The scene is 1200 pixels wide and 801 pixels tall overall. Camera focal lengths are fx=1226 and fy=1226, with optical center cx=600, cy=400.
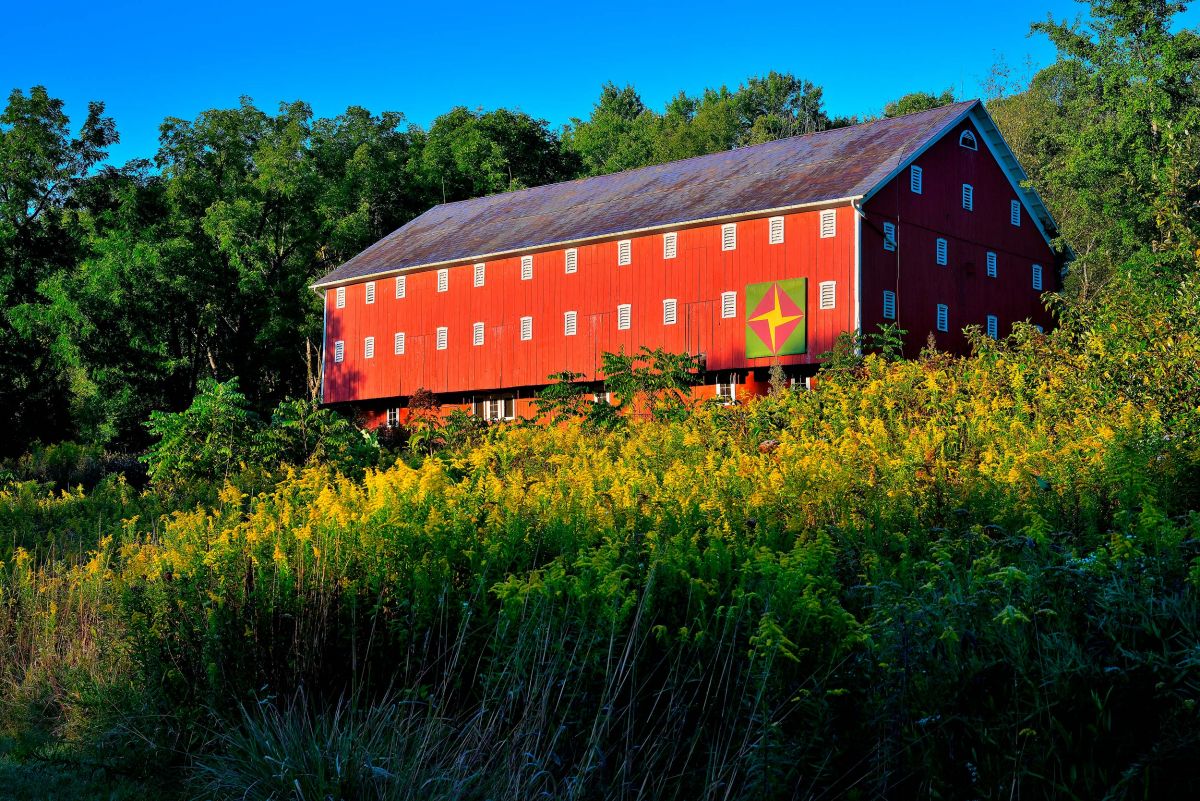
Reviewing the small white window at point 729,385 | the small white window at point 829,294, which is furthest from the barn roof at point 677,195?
the small white window at point 729,385

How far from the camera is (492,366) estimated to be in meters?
34.9

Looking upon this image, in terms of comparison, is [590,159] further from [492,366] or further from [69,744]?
[69,744]

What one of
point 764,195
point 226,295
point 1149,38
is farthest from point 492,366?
point 1149,38

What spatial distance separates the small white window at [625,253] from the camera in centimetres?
3216

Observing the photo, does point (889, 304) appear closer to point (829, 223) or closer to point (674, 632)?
point (829, 223)

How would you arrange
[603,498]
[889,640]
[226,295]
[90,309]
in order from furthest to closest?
[226,295] → [90,309] → [603,498] → [889,640]

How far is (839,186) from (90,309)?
87.2ft

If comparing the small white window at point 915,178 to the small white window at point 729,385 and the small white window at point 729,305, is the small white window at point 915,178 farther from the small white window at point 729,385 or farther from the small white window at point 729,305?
the small white window at point 729,385

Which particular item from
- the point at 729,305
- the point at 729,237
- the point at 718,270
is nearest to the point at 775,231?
the point at 729,237

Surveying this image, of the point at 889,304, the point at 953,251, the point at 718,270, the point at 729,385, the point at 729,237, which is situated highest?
the point at 729,237

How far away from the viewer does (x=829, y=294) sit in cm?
2862

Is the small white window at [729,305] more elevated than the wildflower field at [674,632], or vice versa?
→ the small white window at [729,305]

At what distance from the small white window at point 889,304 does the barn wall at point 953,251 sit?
195 mm

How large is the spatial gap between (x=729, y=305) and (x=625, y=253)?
3546 millimetres
